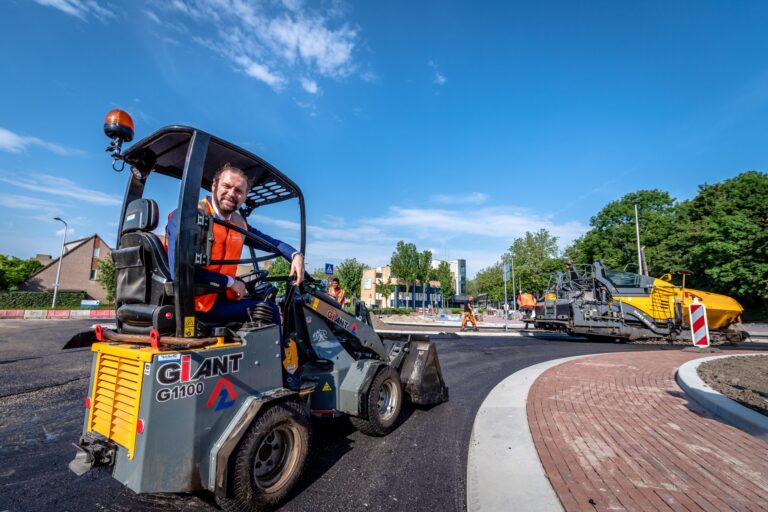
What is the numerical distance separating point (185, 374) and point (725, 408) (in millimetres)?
5537

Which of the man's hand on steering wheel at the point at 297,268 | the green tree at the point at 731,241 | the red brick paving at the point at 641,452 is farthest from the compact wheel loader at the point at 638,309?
the green tree at the point at 731,241

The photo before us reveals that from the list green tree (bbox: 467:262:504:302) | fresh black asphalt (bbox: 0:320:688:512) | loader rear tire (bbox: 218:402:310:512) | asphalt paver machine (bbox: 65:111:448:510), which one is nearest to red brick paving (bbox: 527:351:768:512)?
fresh black asphalt (bbox: 0:320:688:512)

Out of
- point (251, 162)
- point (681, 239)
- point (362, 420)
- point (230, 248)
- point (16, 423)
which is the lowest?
point (16, 423)

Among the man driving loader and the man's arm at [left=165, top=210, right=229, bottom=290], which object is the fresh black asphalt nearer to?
the man driving loader

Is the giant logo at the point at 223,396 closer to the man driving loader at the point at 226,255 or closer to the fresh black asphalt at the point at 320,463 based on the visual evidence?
the man driving loader at the point at 226,255

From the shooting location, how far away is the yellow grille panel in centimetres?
204

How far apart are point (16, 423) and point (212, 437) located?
3.78m

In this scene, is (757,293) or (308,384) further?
(757,293)

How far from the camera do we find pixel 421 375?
435cm

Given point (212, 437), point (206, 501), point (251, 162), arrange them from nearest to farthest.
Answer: point (212, 437)
point (206, 501)
point (251, 162)

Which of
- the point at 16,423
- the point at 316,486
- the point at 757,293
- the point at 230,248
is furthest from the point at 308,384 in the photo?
the point at 757,293

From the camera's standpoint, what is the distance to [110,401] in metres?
2.26

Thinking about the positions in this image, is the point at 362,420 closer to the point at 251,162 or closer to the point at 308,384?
the point at 308,384

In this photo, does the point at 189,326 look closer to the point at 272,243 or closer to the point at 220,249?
the point at 220,249
